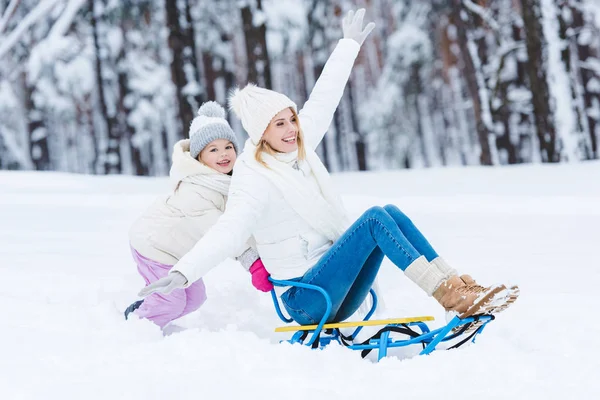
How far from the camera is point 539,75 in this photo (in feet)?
39.4

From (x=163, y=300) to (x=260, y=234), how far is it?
0.90m

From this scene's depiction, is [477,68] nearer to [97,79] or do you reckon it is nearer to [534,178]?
[534,178]

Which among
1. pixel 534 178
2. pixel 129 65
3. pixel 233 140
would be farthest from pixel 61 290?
pixel 129 65

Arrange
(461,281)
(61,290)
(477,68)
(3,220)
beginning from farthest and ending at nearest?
(477,68)
(3,220)
(61,290)
(461,281)

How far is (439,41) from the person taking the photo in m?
24.0

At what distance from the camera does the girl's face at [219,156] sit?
472cm

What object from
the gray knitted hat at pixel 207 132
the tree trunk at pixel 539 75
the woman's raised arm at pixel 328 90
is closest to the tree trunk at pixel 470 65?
the tree trunk at pixel 539 75

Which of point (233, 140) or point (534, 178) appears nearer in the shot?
point (233, 140)

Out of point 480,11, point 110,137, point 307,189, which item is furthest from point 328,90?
point 110,137

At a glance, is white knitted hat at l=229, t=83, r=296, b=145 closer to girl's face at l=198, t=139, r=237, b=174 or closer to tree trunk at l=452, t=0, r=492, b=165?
girl's face at l=198, t=139, r=237, b=174

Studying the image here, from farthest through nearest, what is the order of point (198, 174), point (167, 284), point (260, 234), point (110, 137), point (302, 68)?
point (302, 68) → point (110, 137) → point (198, 174) → point (260, 234) → point (167, 284)

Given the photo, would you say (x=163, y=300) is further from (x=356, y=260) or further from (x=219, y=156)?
(x=356, y=260)

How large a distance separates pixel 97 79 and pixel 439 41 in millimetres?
10972

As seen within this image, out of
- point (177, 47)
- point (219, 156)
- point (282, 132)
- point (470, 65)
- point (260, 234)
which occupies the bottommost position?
point (260, 234)
